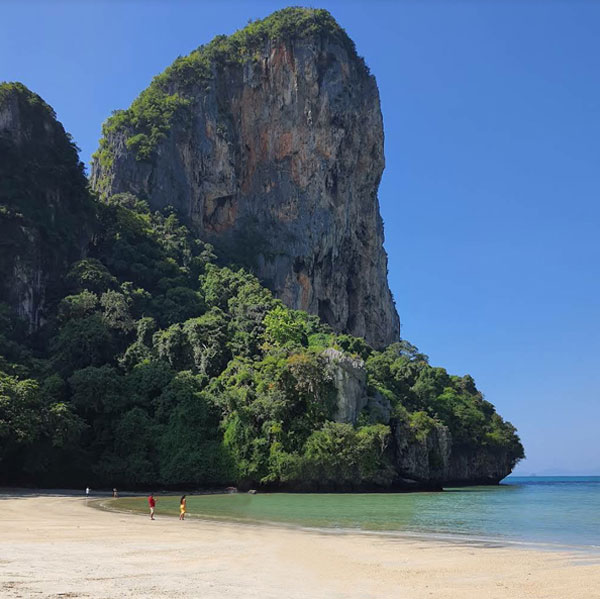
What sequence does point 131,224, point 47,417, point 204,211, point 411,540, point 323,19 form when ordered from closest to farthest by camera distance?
point 411,540 → point 47,417 → point 131,224 → point 204,211 → point 323,19

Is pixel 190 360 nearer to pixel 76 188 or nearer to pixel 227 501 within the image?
pixel 227 501

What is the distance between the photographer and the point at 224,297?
5834cm

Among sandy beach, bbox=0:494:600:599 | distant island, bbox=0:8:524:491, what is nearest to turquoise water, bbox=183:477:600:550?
sandy beach, bbox=0:494:600:599

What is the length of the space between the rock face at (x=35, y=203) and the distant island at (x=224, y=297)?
6.8 inches

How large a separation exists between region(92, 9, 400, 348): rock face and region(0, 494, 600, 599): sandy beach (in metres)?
56.1

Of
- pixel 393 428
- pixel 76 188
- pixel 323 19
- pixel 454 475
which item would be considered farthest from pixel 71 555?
pixel 323 19

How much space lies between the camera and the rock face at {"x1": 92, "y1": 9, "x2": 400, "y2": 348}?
7269 cm

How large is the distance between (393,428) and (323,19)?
58.0 m

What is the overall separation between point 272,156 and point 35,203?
3374 cm

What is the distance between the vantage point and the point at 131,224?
62.5 metres

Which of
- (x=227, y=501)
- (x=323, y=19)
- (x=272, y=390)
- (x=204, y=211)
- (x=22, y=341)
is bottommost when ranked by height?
(x=227, y=501)

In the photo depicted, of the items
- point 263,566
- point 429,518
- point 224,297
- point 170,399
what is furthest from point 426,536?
point 224,297

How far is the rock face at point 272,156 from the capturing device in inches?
2862

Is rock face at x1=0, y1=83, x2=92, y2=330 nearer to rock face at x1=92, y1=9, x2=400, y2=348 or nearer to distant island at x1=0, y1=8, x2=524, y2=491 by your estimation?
distant island at x1=0, y1=8, x2=524, y2=491
